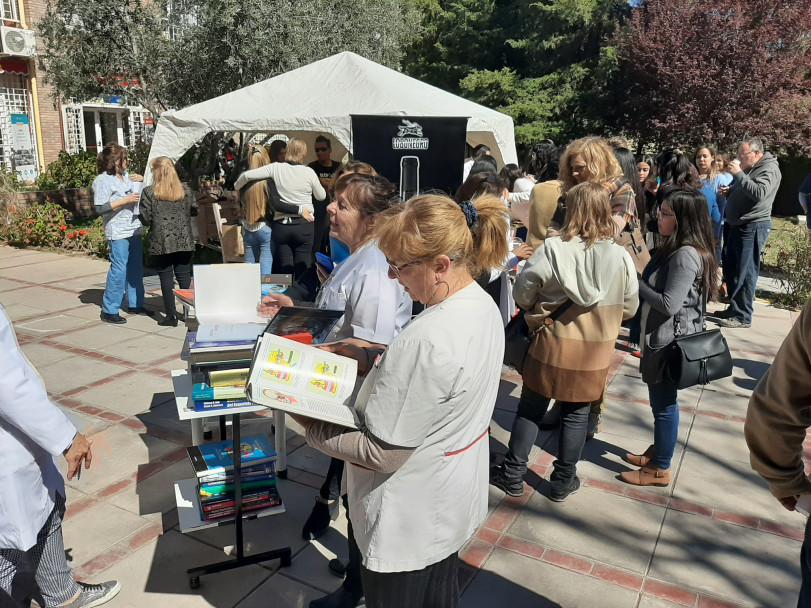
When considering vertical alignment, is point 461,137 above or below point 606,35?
below

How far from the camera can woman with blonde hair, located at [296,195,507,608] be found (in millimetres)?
1767

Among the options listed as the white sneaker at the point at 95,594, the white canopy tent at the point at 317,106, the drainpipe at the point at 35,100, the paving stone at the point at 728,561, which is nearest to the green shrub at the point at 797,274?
the white canopy tent at the point at 317,106

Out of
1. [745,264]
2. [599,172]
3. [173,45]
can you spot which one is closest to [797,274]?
[745,264]

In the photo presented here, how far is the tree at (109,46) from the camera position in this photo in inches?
436

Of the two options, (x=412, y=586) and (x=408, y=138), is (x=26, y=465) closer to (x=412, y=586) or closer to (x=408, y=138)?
(x=412, y=586)

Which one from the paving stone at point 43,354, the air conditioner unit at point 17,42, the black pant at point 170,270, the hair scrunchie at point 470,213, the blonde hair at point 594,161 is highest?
the air conditioner unit at point 17,42

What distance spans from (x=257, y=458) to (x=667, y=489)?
261 cm

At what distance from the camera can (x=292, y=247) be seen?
7.34 metres

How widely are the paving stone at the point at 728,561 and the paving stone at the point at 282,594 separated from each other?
177cm

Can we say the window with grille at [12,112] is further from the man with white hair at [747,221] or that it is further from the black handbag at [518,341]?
the black handbag at [518,341]

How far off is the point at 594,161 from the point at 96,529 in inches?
149

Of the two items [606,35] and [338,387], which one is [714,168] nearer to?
[338,387]

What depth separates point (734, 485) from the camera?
13.6 feet

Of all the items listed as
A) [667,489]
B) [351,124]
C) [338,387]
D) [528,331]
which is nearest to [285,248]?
[351,124]
